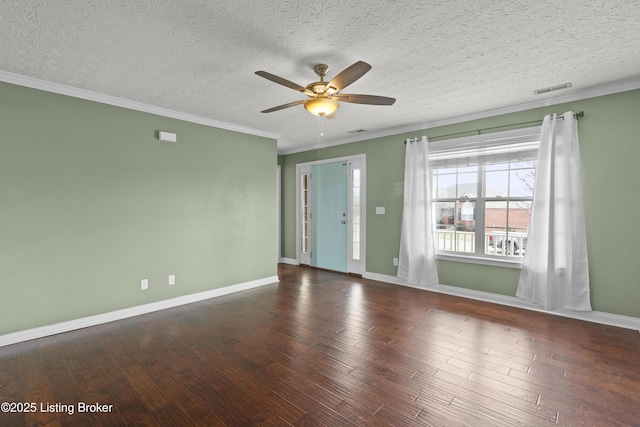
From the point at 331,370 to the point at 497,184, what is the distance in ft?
11.0

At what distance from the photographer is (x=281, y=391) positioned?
217 cm

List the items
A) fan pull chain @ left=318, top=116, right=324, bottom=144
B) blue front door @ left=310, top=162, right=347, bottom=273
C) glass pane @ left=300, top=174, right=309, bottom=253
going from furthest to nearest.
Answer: glass pane @ left=300, top=174, right=309, bottom=253 → blue front door @ left=310, top=162, right=347, bottom=273 → fan pull chain @ left=318, top=116, right=324, bottom=144

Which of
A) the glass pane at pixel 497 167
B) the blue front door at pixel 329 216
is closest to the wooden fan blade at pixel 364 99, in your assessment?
the glass pane at pixel 497 167

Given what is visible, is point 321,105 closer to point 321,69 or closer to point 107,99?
point 321,69

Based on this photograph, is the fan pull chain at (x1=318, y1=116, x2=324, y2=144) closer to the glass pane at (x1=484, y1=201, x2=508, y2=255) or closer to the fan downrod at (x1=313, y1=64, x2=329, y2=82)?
the fan downrod at (x1=313, y1=64, x2=329, y2=82)

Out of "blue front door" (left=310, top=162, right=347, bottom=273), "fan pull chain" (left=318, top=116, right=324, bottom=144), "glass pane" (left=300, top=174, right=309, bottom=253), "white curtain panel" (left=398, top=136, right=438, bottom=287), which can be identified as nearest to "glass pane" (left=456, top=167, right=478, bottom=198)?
"white curtain panel" (left=398, top=136, right=438, bottom=287)

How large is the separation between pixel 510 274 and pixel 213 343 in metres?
3.72

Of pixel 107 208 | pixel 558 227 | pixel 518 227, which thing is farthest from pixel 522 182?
pixel 107 208

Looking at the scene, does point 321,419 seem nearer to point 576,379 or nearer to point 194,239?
point 576,379

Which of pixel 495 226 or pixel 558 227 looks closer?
pixel 558 227

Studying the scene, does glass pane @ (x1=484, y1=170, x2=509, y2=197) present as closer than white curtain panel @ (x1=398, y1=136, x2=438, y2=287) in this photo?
Yes

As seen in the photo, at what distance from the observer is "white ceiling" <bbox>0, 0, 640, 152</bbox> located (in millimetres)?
1967

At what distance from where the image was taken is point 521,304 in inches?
154

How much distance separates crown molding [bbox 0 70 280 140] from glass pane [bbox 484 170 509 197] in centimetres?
368
